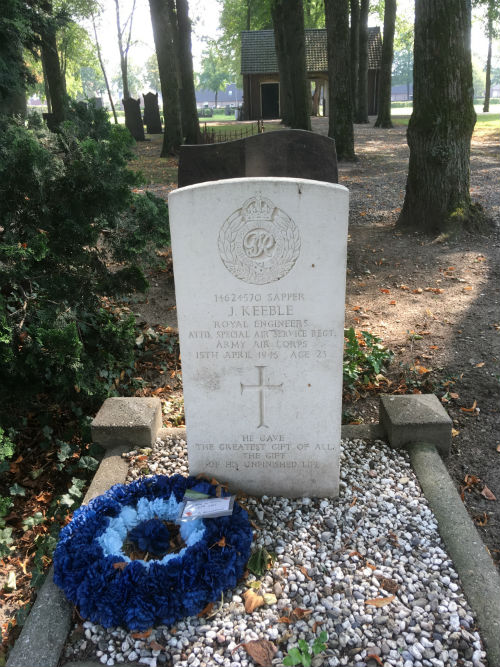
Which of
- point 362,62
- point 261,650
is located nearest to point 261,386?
point 261,650

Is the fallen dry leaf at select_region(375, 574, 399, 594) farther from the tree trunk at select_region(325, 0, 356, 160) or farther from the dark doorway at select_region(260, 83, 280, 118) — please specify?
the dark doorway at select_region(260, 83, 280, 118)

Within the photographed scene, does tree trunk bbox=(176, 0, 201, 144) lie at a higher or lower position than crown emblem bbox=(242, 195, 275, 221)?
higher

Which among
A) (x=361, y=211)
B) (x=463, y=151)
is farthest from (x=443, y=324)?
(x=361, y=211)

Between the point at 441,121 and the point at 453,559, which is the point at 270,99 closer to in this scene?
the point at 441,121

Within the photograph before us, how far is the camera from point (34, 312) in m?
3.85

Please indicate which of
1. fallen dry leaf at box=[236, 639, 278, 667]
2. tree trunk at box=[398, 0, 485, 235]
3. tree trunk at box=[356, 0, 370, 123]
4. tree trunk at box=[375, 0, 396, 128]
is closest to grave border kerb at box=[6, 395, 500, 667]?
fallen dry leaf at box=[236, 639, 278, 667]

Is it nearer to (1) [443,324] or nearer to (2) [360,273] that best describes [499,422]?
(1) [443,324]

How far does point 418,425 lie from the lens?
3631 millimetres

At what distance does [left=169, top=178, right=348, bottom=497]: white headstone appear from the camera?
2650 mm

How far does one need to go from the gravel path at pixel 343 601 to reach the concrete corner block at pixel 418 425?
1.50 feet

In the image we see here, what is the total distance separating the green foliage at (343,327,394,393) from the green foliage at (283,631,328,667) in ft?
8.30

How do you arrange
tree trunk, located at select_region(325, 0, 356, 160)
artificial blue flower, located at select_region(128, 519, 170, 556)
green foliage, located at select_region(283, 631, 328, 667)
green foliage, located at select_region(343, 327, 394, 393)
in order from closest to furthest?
Result: green foliage, located at select_region(283, 631, 328, 667) → artificial blue flower, located at select_region(128, 519, 170, 556) → green foliage, located at select_region(343, 327, 394, 393) → tree trunk, located at select_region(325, 0, 356, 160)

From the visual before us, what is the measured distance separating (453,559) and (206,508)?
1.32 metres

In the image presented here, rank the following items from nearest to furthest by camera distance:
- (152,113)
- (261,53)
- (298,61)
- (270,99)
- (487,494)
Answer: (487,494), (298,61), (152,113), (261,53), (270,99)
